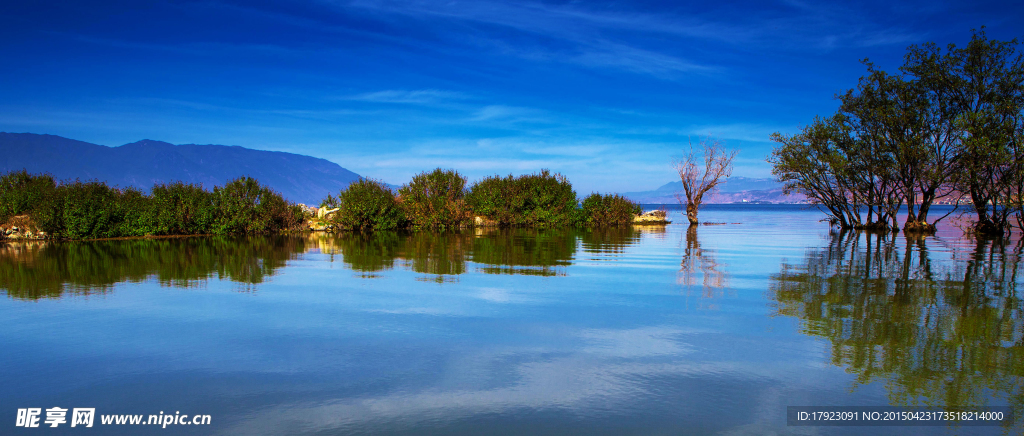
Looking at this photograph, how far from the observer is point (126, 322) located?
23.5 feet

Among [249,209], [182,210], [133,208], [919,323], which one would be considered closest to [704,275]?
[919,323]

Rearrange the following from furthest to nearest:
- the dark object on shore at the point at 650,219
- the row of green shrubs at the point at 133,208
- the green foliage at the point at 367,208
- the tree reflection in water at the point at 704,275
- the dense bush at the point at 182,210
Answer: the dark object on shore at the point at 650,219, the green foliage at the point at 367,208, the dense bush at the point at 182,210, the row of green shrubs at the point at 133,208, the tree reflection in water at the point at 704,275

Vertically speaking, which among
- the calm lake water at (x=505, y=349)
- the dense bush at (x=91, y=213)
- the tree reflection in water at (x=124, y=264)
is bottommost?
the calm lake water at (x=505, y=349)

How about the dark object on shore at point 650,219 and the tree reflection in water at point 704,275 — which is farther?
the dark object on shore at point 650,219

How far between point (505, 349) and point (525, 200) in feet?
104

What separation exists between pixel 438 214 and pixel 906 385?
96.2 ft

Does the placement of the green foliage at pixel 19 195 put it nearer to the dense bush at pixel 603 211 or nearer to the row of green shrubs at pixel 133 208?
the row of green shrubs at pixel 133 208

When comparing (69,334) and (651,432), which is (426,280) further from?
(651,432)

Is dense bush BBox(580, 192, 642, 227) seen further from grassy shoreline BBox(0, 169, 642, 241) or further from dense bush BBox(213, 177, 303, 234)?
dense bush BBox(213, 177, 303, 234)

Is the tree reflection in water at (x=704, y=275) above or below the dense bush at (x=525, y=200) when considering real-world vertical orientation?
below

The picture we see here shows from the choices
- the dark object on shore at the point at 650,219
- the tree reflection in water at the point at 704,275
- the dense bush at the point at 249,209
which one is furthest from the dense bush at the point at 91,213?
the dark object on shore at the point at 650,219

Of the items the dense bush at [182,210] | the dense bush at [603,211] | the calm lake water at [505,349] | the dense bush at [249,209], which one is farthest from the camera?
the dense bush at [603,211]

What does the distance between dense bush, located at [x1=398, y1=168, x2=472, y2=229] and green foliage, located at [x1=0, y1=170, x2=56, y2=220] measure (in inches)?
634

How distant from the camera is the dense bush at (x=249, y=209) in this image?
2641 centimetres
